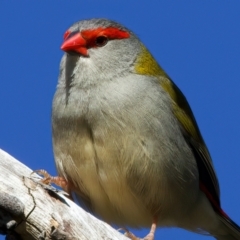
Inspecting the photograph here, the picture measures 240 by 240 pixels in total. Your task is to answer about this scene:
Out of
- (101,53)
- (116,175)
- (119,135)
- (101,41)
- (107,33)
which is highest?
(107,33)

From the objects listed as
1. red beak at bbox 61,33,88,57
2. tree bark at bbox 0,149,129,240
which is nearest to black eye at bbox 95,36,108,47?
red beak at bbox 61,33,88,57

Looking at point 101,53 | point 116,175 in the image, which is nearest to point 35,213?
point 116,175

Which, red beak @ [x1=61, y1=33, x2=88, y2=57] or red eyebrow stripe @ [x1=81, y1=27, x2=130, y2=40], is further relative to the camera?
red eyebrow stripe @ [x1=81, y1=27, x2=130, y2=40]

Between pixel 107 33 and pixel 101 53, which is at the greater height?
pixel 107 33

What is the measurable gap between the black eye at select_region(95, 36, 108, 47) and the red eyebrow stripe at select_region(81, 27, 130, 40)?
3 centimetres

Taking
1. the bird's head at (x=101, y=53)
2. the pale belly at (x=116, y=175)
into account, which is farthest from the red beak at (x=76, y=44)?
the pale belly at (x=116, y=175)

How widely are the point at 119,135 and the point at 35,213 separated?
1.34 m

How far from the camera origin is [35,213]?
3.80 m

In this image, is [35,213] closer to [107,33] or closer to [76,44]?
[76,44]

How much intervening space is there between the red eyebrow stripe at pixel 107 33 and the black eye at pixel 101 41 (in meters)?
0.03

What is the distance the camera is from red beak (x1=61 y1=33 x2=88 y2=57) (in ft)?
16.7

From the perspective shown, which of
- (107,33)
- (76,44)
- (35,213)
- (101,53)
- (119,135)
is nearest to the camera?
(35,213)

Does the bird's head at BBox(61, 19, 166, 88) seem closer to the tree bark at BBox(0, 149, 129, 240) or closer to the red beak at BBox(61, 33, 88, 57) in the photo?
the red beak at BBox(61, 33, 88, 57)

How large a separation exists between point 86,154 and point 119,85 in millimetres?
683
